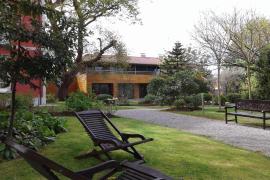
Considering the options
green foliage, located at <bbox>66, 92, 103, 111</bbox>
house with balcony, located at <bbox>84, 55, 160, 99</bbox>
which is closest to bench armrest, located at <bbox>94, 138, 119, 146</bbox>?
green foliage, located at <bbox>66, 92, 103, 111</bbox>

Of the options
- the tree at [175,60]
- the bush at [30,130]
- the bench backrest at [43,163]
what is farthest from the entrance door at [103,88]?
the bench backrest at [43,163]

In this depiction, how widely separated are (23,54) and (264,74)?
17.4m

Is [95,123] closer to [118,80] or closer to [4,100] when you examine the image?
[4,100]

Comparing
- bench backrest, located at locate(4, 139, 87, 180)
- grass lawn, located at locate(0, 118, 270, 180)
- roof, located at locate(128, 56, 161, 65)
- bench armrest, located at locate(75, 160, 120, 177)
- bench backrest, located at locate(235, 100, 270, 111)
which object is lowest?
grass lawn, located at locate(0, 118, 270, 180)

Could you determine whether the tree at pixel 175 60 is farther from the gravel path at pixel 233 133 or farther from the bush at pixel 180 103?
the gravel path at pixel 233 133

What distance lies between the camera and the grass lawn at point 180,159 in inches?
256

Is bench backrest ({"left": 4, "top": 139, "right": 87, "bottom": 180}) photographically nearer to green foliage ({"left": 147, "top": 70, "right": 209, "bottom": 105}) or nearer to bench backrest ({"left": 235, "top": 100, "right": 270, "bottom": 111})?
bench backrest ({"left": 235, "top": 100, "right": 270, "bottom": 111})

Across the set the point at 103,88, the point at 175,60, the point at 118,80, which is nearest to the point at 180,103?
the point at 175,60

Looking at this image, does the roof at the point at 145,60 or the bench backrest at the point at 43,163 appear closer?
the bench backrest at the point at 43,163

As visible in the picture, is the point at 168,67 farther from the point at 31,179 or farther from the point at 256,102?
the point at 31,179

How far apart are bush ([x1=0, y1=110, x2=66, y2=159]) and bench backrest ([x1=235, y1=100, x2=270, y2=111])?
774cm

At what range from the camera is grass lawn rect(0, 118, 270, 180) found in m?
6.49

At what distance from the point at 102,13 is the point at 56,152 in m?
24.3

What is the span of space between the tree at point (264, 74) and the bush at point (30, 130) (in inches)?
580
